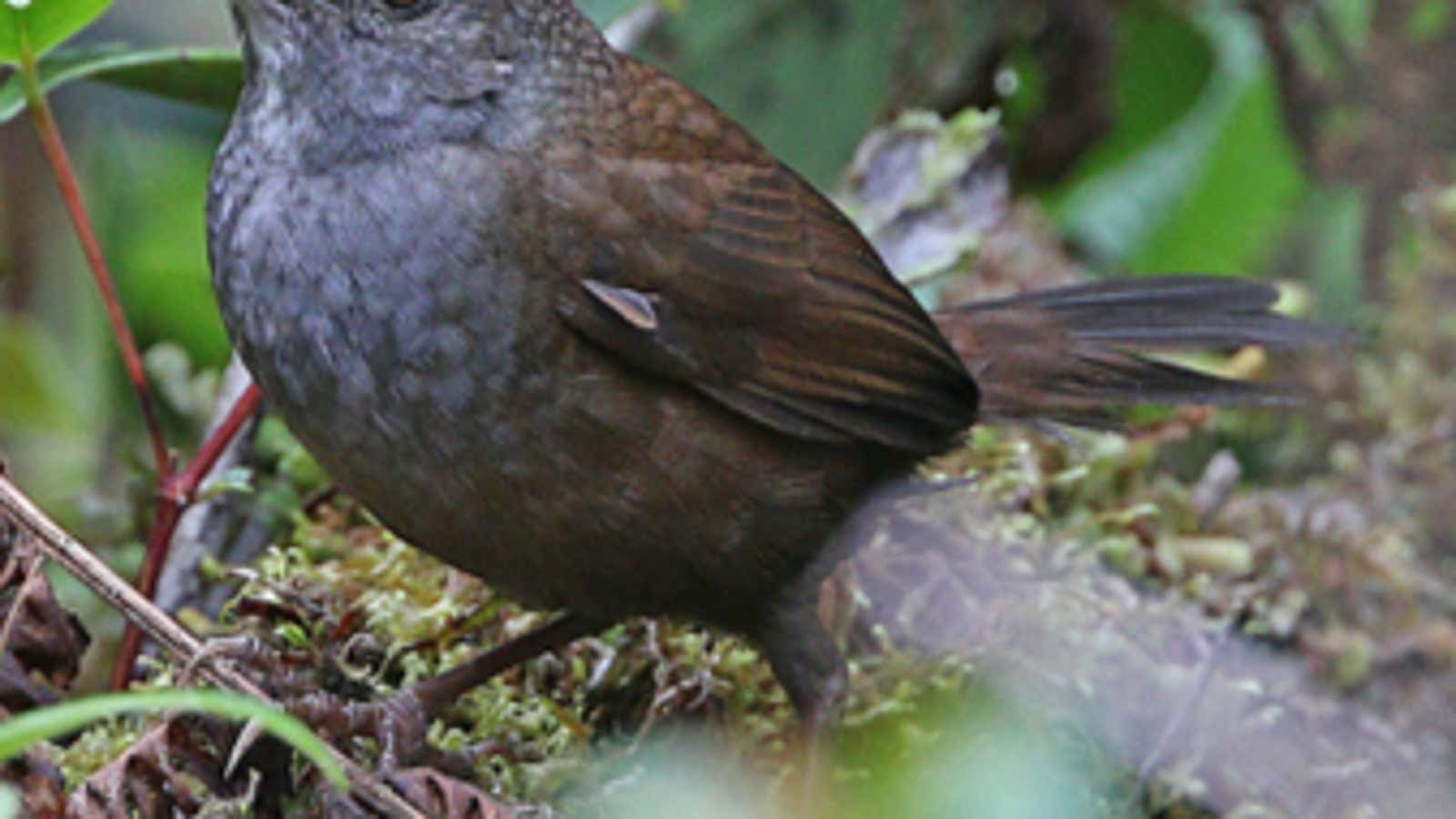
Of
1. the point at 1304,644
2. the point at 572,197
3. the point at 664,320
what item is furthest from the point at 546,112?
the point at 1304,644

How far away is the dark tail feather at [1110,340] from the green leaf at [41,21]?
5.21 ft

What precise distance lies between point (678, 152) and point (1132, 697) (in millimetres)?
1238

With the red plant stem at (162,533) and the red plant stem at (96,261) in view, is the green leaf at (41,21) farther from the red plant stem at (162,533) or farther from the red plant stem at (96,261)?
the red plant stem at (162,533)

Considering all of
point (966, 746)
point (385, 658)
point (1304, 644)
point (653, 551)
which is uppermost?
point (653, 551)

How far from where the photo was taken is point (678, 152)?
275 centimetres

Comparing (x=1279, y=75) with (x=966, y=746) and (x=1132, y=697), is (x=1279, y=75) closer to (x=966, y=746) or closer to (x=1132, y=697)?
(x=1132, y=697)

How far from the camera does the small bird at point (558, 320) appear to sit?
2.42 metres

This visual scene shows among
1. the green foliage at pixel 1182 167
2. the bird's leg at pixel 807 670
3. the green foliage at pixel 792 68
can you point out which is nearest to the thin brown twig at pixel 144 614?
the bird's leg at pixel 807 670

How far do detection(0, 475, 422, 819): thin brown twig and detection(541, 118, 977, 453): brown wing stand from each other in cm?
67

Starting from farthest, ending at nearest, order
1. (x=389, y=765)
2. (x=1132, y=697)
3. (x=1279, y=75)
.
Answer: (x=1279, y=75) < (x=1132, y=697) < (x=389, y=765)

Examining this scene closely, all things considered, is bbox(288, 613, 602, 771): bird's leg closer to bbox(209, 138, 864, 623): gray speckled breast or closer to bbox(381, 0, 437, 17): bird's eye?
bbox(209, 138, 864, 623): gray speckled breast

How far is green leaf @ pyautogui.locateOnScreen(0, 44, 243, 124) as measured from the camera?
2943 mm

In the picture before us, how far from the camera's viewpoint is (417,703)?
257 centimetres

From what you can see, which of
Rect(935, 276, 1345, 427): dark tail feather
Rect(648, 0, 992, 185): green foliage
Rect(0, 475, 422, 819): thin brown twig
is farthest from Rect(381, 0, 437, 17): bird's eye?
Rect(648, 0, 992, 185): green foliage
